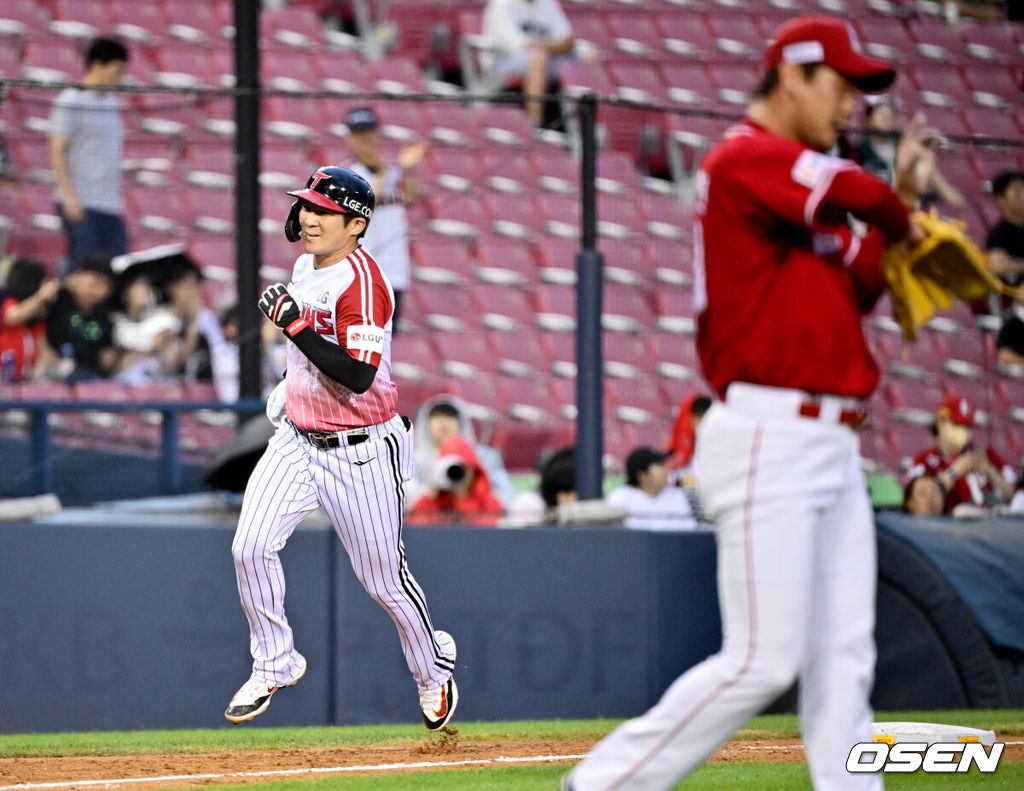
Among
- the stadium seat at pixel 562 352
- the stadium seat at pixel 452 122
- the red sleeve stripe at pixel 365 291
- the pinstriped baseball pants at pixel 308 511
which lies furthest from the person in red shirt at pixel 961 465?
the red sleeve stripe at pixel 365 291

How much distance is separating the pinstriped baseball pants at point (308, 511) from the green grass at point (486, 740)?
0.61 m

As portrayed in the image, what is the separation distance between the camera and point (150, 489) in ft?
26.7

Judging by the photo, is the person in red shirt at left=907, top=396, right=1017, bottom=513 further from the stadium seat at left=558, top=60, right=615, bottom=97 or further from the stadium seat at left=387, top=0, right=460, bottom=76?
the stadium seat at left=387, top=0, right=460, bottom=76

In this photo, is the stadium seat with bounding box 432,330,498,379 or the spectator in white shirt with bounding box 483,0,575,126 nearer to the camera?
the stadium seat with bounding box 432,330,498,379

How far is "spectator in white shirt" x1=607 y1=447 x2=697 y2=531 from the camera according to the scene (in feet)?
25.5

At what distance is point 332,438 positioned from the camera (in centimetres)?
527

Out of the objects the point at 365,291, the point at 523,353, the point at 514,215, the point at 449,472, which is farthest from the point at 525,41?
the point at 365,291

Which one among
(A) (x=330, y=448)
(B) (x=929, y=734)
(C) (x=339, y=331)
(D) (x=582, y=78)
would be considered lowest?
(B) (x=929, y=734)

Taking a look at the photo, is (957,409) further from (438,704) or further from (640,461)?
(438,704)

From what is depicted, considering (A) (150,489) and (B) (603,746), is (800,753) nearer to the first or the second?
(B) (603,746)

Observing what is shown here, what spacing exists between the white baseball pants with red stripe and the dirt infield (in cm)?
201

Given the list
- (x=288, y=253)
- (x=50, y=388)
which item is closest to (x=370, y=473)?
(x=50, y=388)

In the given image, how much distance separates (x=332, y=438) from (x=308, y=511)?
0.31 meters

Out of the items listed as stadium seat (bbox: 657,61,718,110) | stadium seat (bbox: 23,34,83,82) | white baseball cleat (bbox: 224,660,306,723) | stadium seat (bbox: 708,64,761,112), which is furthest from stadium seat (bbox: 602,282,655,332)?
stadium seat (bbox: 23,34,83,82)
